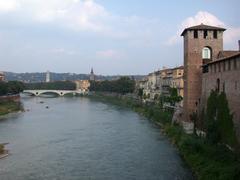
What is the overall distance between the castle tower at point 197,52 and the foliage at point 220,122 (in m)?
6.08

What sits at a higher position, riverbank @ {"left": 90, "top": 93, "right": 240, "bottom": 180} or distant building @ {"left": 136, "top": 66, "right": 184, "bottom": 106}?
distant building @ {"left": 136, "top": 66, "right": 184, "bottom": 106}

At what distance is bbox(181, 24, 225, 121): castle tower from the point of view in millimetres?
24969

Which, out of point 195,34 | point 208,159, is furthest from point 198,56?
point 208,159

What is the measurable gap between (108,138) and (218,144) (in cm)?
983

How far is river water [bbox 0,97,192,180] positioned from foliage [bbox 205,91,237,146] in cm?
186

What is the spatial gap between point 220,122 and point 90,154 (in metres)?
6.84

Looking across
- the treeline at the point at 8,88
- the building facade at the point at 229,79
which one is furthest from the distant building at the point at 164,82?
the treeline at the point at 8,88

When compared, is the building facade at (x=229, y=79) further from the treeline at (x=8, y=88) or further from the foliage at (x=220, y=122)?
the treeline at (x=8, y=88)

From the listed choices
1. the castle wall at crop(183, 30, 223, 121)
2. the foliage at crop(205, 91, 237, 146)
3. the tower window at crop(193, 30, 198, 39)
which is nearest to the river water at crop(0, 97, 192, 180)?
the foliage at crop(205, 91, 237, 146)

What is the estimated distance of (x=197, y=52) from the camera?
984 inches

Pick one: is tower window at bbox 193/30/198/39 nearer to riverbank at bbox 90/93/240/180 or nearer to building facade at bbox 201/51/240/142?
building facade at bbox 201/51/240/142

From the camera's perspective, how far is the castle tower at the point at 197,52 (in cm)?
2497

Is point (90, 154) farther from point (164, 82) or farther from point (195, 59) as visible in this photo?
point (164, 82)

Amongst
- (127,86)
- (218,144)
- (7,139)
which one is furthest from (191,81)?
(127,86)
